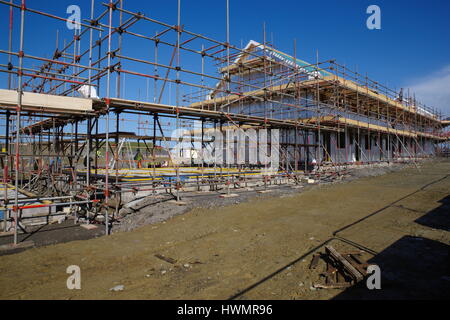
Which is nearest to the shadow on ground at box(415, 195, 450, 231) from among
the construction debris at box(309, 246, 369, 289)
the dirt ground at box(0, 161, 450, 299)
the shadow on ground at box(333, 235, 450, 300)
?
the dirt ground at box(0, 161, 450, 299)

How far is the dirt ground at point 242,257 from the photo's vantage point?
3820mm

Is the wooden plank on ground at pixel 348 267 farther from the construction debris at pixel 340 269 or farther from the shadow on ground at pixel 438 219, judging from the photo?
the shadow on ground at pixel 438 219

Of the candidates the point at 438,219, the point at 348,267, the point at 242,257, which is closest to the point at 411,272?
the point at 348,267

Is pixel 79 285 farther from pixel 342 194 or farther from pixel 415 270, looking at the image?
pixel 342 194

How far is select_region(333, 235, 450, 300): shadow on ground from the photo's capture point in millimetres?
3589

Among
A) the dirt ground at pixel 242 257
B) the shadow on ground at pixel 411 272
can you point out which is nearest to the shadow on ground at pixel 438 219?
the dirt ground at pixel 242 257

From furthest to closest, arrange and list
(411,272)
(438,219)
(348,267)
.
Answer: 1. (438,219)
2. (411,272)
3. (348,267)

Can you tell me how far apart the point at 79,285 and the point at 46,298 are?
444 mm

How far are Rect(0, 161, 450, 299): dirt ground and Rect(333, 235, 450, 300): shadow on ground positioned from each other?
0.01m

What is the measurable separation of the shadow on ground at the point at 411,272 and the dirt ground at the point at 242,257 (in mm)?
14

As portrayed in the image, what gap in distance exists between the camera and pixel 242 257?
16.6 ft

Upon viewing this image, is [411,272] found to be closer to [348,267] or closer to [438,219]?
[348,267]

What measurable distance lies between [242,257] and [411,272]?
2.72 meters

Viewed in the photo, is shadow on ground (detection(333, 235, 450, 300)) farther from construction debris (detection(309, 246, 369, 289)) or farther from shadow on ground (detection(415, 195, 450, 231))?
shadow on ground (detection(415, 195, 450, 231))
